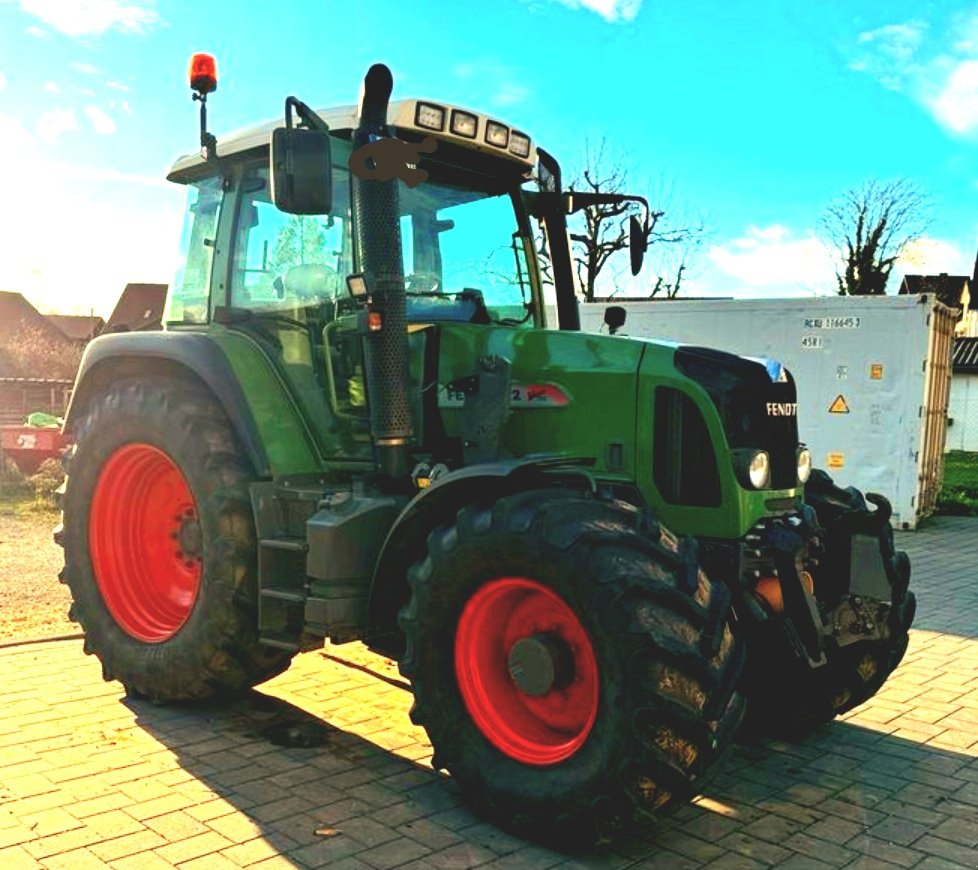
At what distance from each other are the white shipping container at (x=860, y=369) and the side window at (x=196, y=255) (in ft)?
23.4

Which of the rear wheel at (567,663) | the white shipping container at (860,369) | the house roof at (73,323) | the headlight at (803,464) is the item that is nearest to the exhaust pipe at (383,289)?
the rear wheel at (567,663)

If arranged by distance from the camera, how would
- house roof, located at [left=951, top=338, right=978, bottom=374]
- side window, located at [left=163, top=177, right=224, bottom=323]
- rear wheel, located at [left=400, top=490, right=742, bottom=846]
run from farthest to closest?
house roof, located at [left=951, top=338, right=978, bottom=374] → side window, located at [left=163, top=177, right=224, bottom=323] → rear wheel, located at [left=400, top=490, right=742, bottom=846]

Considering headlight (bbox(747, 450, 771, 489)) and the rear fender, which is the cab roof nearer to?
the rear fender

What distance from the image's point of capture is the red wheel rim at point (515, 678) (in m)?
A: 3.56

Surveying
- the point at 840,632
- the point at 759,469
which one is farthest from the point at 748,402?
the point at 840,632

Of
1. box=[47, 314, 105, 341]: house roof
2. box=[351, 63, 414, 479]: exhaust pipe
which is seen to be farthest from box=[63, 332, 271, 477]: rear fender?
box=[47, 314, 105, 341]: house roof

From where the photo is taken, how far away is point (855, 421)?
12.0 m

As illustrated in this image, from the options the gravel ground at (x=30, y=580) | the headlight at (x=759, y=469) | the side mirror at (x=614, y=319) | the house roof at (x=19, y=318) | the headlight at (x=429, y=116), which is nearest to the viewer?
the headlight at (x=759, y=469)

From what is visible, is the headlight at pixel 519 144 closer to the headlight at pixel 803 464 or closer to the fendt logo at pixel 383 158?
the fendt logo at pixel 383 158

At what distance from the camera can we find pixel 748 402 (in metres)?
4.08

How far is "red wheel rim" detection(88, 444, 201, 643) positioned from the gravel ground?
1.27 meters

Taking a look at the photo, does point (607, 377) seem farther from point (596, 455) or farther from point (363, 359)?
point (363, 359)

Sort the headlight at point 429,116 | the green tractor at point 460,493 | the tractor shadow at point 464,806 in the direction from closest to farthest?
1. the green tractor at point 460,493
2. the tractor shadow at point 464,806
3. the headlight at point 429,116

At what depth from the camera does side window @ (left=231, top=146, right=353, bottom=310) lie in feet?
14.8
